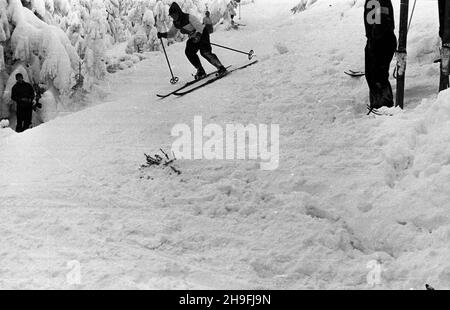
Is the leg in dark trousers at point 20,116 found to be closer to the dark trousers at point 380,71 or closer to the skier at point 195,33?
the skier at point 195,33

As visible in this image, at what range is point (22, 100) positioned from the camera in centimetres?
1102

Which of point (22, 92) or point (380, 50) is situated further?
point (22, 92)

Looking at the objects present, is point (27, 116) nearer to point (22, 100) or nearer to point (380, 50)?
point (22, 100)

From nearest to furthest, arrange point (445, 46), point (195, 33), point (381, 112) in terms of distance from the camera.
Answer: point (445, 46) < point (381, 112) < point (195, 33)

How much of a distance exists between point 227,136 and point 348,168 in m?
2.25

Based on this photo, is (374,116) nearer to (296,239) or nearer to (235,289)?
(296,239)

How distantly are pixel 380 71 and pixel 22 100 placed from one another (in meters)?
8.81

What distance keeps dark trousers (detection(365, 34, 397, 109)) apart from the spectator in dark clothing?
8.54 meters

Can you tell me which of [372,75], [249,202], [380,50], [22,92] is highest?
[22,92]

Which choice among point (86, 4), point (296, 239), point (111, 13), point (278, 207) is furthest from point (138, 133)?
point (111, 13)

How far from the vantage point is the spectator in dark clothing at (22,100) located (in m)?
11.0

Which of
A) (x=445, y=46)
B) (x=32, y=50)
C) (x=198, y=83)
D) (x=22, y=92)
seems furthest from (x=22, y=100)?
(x=445, y=46)
